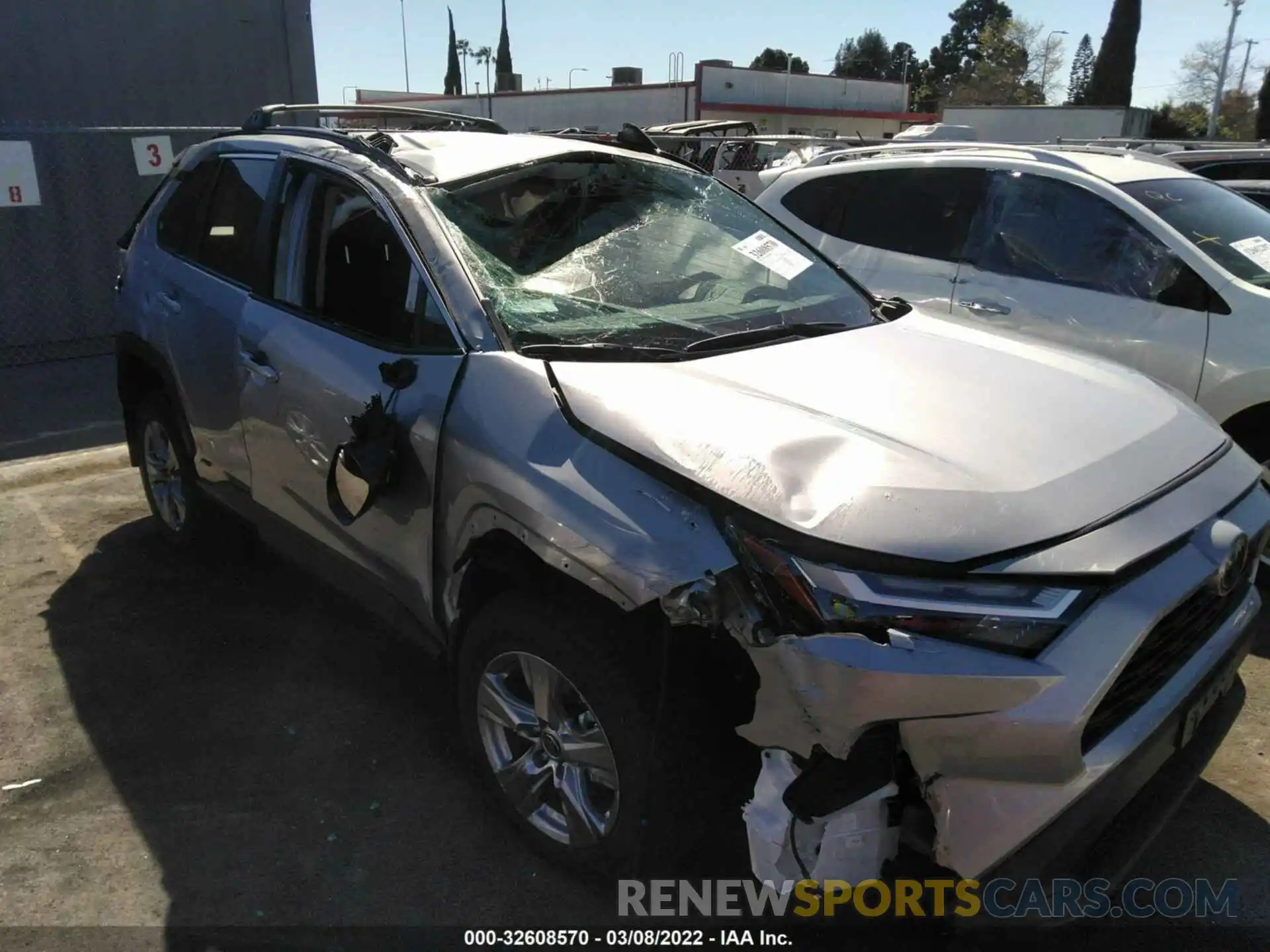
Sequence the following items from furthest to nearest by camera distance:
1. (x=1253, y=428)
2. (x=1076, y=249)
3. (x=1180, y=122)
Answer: (x=1180, y=122) → (x=1076, y=249) → (x=1253, y=428)

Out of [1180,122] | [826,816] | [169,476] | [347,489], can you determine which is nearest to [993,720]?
[826,816]

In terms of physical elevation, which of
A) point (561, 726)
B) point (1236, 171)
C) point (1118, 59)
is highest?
point (1118, 59)

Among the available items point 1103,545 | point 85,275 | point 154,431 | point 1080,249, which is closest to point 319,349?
point 154,431

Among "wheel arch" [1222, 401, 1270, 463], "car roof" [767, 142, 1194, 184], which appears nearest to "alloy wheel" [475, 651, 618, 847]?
"wheel arch" [1222, 401, 1270, 463]

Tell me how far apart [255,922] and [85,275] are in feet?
28.2

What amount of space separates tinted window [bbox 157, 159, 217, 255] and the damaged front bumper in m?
3.24

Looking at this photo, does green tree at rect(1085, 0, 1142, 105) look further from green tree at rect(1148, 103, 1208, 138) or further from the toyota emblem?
the toyota emblem

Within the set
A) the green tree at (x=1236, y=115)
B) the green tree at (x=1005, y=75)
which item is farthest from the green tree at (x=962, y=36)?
the green tree at (x=1236, y=115)

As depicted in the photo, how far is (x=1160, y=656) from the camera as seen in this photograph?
2088 mm

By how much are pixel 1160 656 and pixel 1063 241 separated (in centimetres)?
333

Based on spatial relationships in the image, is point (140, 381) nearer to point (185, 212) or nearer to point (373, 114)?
point (185, 212)

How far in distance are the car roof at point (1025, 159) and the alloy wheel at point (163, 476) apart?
3891mm

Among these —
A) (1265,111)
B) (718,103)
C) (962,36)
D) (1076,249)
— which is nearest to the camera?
(1076,249)

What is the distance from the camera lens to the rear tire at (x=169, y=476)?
4152mm
